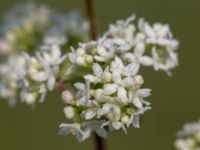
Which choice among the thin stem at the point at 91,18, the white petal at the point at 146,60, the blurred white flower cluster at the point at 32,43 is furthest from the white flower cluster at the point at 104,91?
the thin stem at the point at 91,18

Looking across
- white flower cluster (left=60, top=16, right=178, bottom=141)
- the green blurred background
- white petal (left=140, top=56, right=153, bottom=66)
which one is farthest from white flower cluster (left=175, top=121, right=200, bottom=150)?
the green blurred background

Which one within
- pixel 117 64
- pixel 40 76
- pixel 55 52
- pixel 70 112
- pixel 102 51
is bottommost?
pixel 70 112

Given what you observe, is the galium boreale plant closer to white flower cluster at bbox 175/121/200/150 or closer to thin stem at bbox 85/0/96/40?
thin stem at bbox 85/0/96/40

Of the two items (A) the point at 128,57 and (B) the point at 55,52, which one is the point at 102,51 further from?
(B) the point at 55,52

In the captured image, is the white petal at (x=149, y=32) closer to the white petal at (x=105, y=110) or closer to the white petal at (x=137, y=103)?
the white petal at (x=137, y=103)

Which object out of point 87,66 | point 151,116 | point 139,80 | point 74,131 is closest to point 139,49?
point 87,66

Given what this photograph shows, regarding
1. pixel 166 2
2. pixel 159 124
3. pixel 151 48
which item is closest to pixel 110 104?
pixel 151 48
